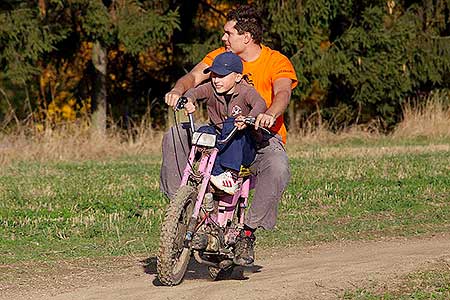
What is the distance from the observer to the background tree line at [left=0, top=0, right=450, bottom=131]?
25703 mm

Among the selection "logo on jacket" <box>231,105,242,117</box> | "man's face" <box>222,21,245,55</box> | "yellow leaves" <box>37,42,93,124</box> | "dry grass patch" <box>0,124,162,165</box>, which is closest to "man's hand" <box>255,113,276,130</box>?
"logo on jacket" <box>231,105,242,117</box>

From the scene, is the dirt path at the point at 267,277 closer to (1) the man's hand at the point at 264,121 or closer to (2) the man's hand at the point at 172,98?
(1) the man's hand at the point at 264,121

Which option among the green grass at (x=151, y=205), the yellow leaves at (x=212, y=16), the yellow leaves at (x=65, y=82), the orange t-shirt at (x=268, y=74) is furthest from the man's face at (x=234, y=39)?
the yellow leaves at (x=212, y=16)

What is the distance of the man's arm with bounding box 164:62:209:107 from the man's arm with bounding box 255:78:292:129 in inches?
24.9

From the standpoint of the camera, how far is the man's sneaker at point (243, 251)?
8000mm

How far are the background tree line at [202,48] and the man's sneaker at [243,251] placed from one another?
14896mm

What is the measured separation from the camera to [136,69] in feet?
106

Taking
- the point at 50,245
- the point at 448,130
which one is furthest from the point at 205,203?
the point at 448,130

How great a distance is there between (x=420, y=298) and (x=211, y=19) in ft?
78.3

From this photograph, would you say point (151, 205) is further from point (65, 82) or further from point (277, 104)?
point (65, 82)

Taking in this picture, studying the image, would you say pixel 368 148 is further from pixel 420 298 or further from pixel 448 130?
pixel 420 298

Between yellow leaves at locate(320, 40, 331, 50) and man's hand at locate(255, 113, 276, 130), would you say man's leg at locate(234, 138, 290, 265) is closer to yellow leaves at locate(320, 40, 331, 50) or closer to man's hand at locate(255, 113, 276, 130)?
man's hand at locate(255, 113, 276, 130)

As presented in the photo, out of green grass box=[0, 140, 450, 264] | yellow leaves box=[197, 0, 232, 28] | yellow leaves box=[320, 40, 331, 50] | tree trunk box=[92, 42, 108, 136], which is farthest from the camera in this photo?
yellow leaves box=[197, 0, 232, 28]

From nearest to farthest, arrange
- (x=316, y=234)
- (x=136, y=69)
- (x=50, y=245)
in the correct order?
(x=50, y=245), (x=316, y=234), (x=136, y=69)
